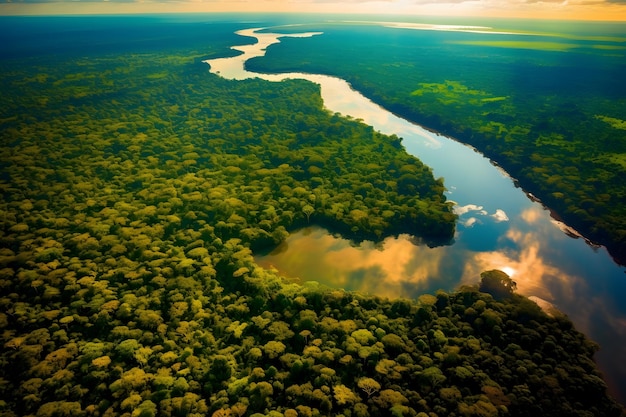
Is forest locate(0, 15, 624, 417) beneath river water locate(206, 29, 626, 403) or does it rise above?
above

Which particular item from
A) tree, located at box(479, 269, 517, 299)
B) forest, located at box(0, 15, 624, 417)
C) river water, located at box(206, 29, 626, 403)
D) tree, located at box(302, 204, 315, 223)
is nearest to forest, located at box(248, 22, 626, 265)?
river water, located at box(206, 29, 626, 403)

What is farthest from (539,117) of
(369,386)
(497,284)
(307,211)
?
(369,386)

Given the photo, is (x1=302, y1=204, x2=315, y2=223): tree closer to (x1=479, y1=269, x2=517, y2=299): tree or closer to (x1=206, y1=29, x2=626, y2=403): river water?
(x1=206, y1=29, x2=626, y2=403): river water

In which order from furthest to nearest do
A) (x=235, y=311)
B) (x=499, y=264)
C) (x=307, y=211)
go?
1. (x=307, y=211)
2. (x=499, y=264)
3. (x=235, y=311)

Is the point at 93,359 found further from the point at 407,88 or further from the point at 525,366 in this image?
the point at 407,88

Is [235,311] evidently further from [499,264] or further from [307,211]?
[499,264]

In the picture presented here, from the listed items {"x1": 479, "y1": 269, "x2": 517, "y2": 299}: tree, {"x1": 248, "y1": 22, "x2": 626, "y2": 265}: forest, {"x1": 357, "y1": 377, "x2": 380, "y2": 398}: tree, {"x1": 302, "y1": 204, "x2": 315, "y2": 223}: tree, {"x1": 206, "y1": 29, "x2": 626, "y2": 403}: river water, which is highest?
{"x1": 248, "y1": 22, "x2": 626, "y2": 265}: forest
